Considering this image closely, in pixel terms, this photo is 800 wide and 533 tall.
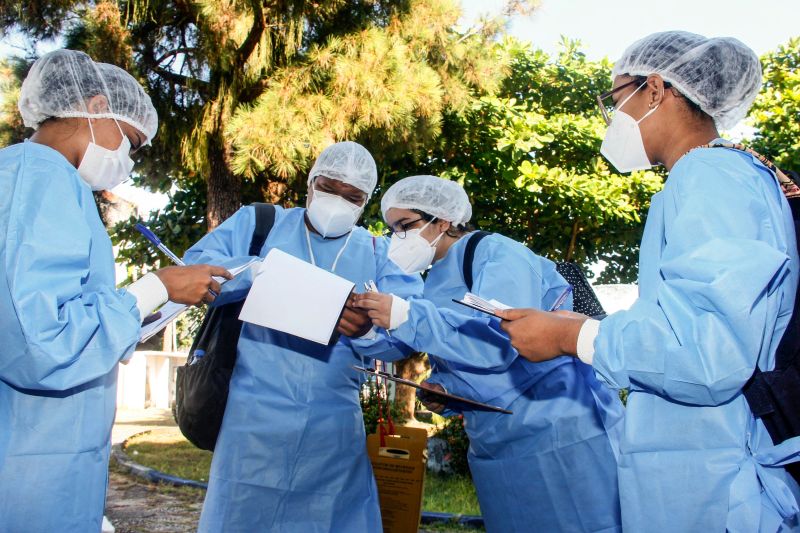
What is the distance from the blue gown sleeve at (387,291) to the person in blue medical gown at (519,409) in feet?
0.89

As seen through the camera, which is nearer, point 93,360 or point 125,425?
point 93,360

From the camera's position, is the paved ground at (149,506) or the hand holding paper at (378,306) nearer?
the hand holding paper at (378,306)

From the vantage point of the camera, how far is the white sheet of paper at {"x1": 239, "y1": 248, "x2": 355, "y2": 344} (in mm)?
2820

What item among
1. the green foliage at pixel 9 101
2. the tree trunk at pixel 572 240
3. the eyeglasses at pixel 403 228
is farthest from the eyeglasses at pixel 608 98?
the green foliage at pixel 9 101

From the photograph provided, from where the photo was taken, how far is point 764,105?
898 centimetres

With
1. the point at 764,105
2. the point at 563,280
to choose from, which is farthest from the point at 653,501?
the point at 764,105

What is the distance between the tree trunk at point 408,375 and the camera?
9367 millimetres

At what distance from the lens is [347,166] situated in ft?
11.5

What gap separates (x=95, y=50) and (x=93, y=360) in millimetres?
6170

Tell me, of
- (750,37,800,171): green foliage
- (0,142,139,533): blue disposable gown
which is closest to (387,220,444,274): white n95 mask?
(0,142,139,533): blue disposable gown

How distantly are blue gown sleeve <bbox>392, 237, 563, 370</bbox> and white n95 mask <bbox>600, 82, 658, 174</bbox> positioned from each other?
788 millimetres

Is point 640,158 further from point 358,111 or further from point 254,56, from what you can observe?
point 254,56

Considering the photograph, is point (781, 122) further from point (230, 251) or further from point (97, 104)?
point (97, 104)

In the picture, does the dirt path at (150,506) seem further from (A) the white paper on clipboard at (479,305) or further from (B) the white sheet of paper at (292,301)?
(A) the white paper on clipboard at (479,305)
